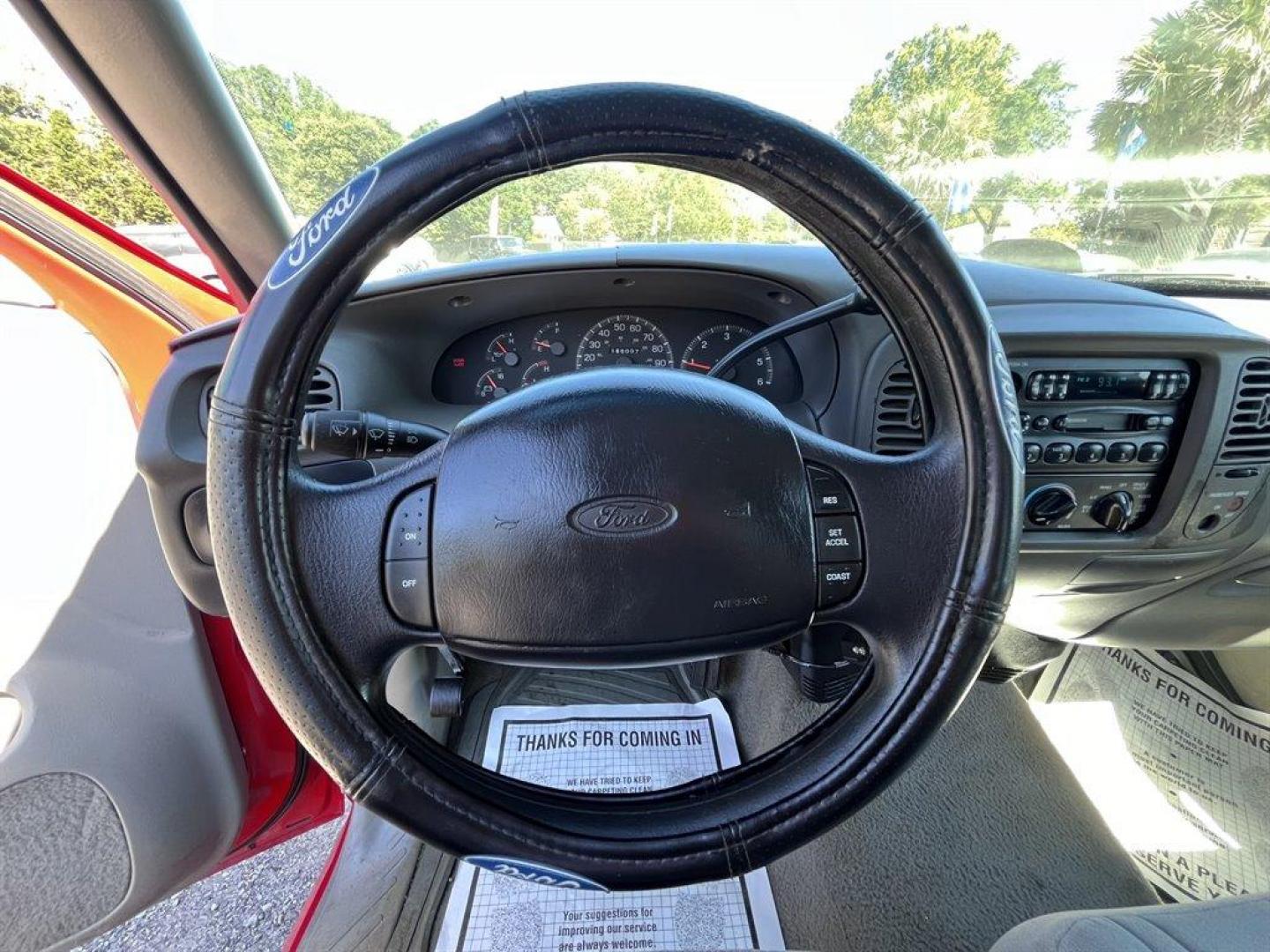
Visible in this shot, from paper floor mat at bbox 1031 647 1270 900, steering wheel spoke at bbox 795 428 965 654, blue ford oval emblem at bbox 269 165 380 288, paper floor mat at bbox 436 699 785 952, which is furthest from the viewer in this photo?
paper floor mat at bbox 1031 647 1270 900

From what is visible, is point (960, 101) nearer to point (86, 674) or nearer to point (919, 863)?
point (919, 863)

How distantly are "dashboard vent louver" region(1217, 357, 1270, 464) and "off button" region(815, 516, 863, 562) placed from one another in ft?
2.79

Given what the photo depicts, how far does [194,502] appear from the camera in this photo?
105 centimetres

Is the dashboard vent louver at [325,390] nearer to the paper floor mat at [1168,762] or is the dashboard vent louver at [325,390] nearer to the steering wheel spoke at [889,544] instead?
the steering wheel spoke at [889,544]

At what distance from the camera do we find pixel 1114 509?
3.62ft

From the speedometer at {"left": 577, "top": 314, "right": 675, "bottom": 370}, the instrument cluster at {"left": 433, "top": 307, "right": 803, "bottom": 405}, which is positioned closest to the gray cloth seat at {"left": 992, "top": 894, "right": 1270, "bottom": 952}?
the instrument cluster at {"left": 433, "top": 307, "right": 803, "bottom": 405}

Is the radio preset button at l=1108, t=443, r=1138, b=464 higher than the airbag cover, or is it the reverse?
the airbag cover

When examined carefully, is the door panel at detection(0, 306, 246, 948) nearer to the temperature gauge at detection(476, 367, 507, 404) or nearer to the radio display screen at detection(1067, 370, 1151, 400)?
the temperature gauge at detection(476, 367, 507, 404)

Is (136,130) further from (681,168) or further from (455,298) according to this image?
(681,168)

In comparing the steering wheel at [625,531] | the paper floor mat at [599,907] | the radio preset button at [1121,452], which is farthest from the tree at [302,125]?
the radio preset button at [1121,452]

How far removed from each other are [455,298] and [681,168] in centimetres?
70

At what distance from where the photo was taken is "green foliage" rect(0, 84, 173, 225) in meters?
1.07

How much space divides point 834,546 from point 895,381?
50cm

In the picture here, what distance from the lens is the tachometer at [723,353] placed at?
4.14ft
